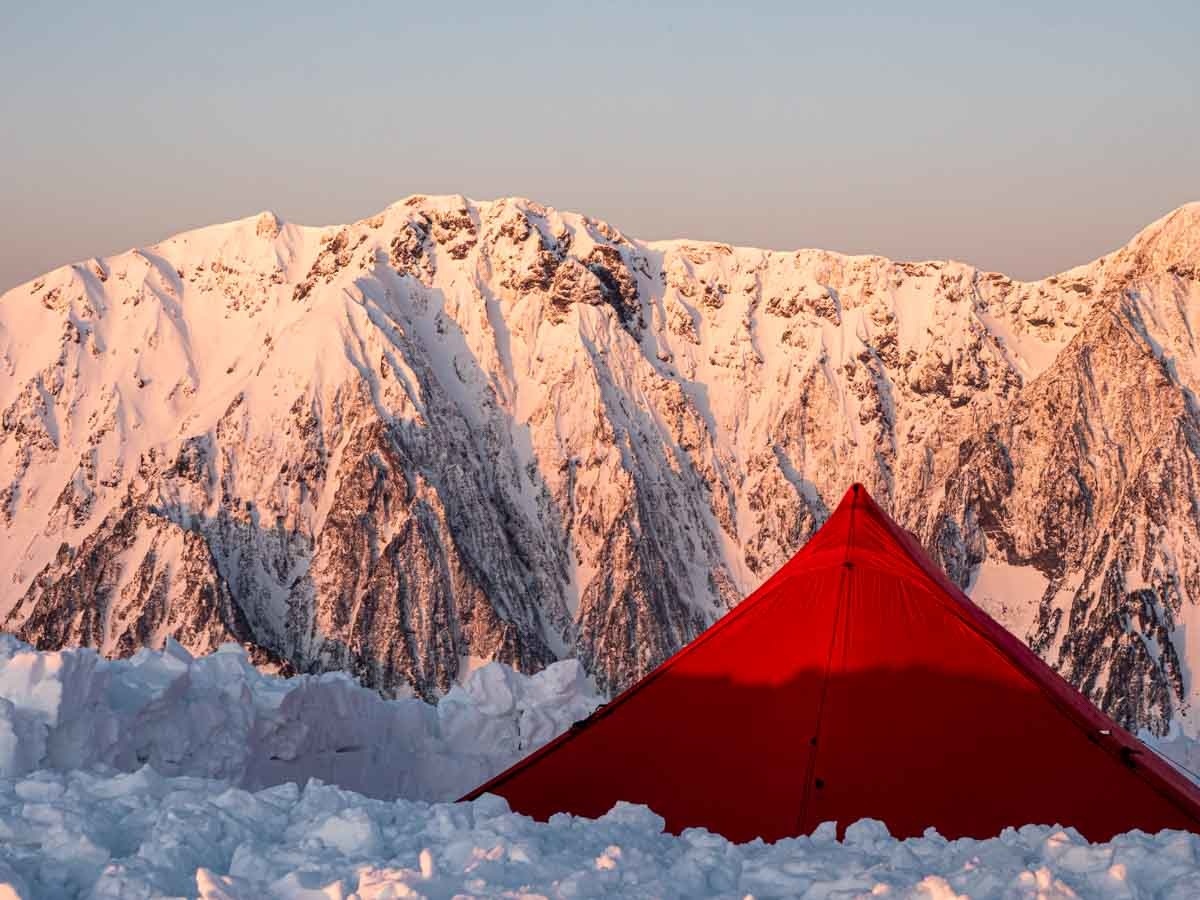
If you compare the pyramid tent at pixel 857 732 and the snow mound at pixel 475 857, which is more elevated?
the pyramid tent at pixel 857 732

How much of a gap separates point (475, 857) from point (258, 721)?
15.4m

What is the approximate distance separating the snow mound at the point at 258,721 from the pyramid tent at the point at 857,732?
4.95 meters

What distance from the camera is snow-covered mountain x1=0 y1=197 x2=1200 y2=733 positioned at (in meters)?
164

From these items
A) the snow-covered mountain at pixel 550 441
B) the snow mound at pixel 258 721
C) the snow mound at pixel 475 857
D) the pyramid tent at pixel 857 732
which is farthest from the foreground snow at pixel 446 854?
the snow-covered mountain at pixel 550 441

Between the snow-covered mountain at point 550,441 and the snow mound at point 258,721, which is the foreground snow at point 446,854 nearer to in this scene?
the snow mound at point 258,721

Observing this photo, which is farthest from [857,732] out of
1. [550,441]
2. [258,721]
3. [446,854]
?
[550,441]

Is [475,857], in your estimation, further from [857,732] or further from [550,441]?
[550,441]

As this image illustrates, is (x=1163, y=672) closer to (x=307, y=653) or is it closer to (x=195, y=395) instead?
(x=307, y=653)

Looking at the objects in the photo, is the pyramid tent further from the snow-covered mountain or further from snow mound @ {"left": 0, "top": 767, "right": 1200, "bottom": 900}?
the snow-covered mountain

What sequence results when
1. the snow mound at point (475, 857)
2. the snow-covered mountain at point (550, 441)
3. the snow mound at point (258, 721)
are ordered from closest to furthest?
the snow mound at point (475, 857)
the snow mound at point (258, 721)
the snow-covered mountain at point (550, 441)

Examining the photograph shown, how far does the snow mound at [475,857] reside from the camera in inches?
421

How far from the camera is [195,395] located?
178m

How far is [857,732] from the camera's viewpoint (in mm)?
19719

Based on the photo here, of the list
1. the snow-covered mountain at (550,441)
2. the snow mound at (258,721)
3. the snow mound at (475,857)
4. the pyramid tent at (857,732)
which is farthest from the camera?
the snow-covered mountain at (550,441)
